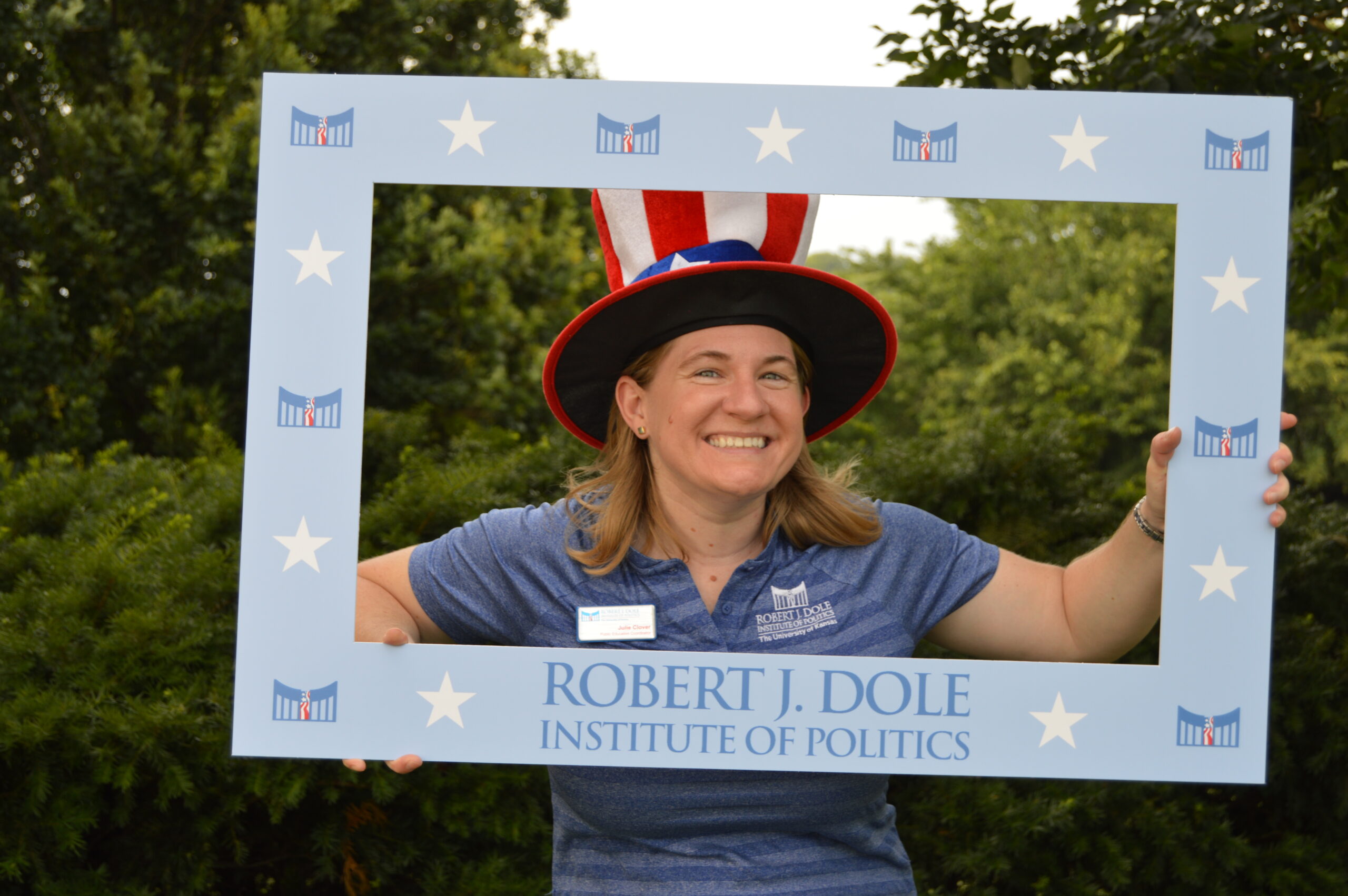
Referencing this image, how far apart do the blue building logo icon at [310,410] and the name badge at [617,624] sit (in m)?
0.54

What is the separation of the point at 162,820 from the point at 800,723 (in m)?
1.88

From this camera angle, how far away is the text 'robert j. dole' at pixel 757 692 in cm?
183

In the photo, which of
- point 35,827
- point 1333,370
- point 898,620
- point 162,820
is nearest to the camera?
point 898,620

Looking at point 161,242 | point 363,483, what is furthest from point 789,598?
point 161,242

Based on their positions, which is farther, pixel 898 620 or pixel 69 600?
pixel 69 600

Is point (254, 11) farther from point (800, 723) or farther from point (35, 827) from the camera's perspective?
point (800, 723)

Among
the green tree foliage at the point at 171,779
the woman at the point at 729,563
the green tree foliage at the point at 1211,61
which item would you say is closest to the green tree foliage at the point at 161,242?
the green tree foliage at the point at 171,779

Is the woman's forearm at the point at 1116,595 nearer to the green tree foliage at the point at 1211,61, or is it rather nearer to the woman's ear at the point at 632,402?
the woman's ear at the point at 632,402

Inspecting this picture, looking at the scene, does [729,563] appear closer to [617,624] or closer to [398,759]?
[617,624]

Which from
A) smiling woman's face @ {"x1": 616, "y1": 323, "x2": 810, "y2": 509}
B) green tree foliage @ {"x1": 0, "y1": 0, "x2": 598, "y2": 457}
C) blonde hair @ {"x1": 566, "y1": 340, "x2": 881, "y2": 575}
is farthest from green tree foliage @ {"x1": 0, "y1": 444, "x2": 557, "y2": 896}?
green tree foliage @ {"x1": 0, "y1": 0, "x2": 598, "y2": 457}

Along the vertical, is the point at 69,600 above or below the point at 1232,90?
below

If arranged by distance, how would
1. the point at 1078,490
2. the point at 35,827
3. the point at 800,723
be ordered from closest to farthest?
the point at 800,723 < the point at 35,827 < the point at 1078,490

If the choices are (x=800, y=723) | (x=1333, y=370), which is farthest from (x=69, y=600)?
(x=1333, y=370)

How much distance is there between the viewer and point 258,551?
1.84 m
